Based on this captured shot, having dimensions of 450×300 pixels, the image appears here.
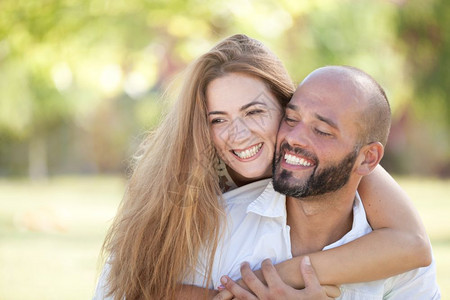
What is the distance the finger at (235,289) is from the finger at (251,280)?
3 centimetres

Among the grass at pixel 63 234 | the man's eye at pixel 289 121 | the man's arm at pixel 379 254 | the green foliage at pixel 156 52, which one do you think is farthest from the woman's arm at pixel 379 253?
the green foliage at pixel 156 52

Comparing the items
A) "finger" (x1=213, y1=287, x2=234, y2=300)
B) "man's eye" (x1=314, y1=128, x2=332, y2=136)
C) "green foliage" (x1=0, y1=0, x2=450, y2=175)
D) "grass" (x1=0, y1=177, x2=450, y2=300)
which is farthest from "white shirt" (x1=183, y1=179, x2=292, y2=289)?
"green foliage" (x1=0, y1=0, x2=450, y2=175)

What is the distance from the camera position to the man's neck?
2994mm

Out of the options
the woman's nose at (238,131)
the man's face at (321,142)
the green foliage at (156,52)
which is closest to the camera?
the man's face at (321,142)

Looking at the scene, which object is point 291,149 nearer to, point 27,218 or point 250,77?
point 250,77

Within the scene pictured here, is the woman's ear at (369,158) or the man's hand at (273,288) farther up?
the woman's ear at (369,158)

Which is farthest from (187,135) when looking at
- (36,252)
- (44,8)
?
(36,252)

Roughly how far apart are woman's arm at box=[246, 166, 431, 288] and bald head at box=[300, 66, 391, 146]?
319mm

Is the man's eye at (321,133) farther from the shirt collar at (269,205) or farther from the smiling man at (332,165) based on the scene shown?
the shirt collar at (269,205)

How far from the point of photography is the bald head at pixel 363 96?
2910 millimetres

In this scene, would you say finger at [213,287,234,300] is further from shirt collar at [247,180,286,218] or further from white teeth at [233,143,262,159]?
white teeth at [233,143,262,159]

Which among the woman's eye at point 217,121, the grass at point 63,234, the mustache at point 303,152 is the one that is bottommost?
the grass at point 63,234

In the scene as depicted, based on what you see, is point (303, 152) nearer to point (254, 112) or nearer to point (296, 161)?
point (296, 161)

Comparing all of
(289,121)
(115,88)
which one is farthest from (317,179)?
(115,88)
